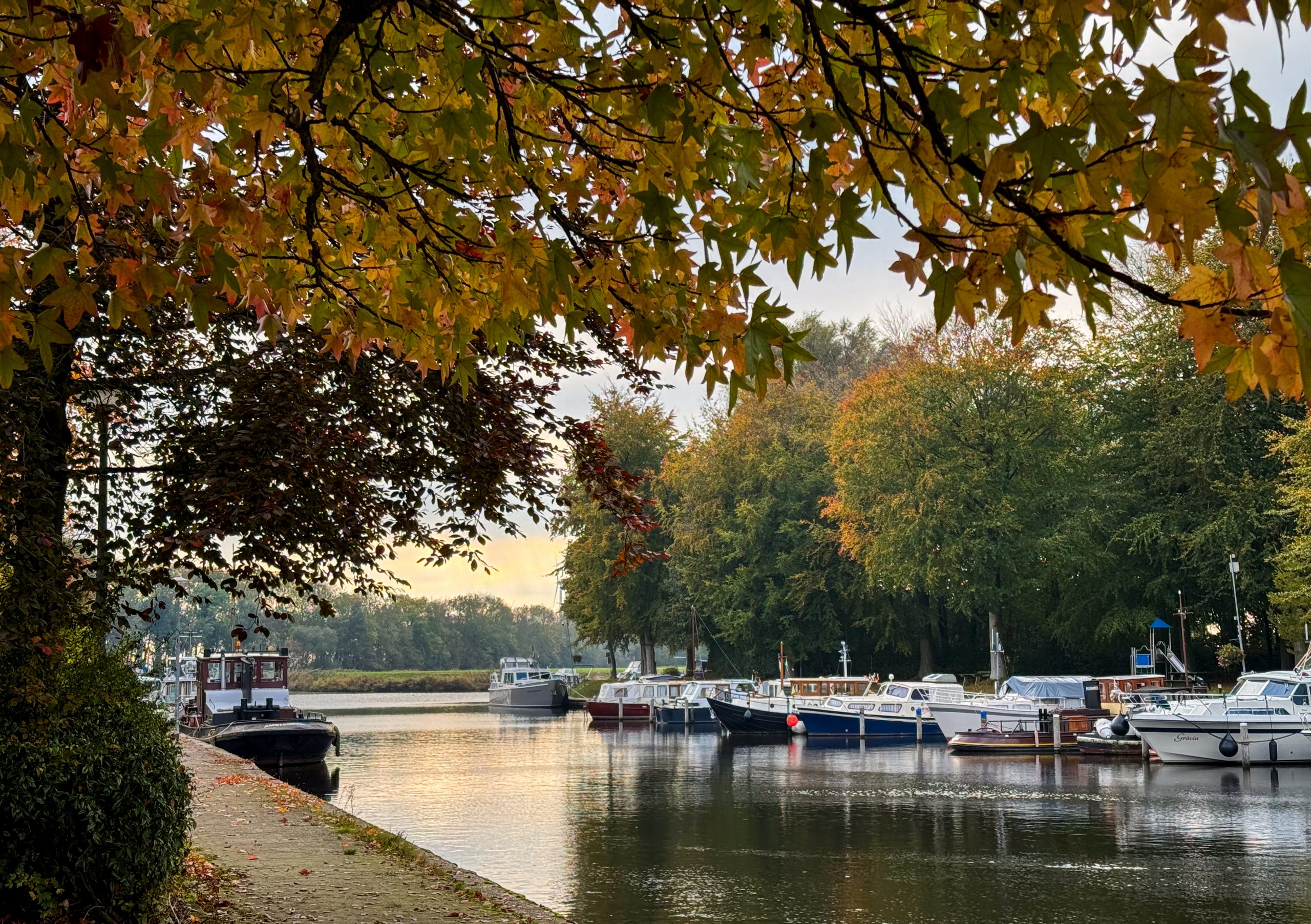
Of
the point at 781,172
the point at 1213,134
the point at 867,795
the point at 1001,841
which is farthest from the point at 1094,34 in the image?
the point at 867,795

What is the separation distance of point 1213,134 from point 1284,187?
0.66 ft

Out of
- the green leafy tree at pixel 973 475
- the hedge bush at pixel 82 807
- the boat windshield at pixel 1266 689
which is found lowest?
the boat windshield at pixel 1266 689

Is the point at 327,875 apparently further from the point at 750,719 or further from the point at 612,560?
the point at 612,560

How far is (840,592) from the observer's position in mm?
57219

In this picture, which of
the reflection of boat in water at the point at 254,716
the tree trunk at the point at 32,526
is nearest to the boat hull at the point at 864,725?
the reflection of boat in water at the point at 254,716

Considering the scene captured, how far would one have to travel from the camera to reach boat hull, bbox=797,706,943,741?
42656 mm

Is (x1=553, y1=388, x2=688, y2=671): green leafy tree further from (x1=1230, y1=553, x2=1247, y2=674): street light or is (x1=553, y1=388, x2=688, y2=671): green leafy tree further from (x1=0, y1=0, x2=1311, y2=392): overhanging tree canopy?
(x1=0, y1=0, x2=1311, y2=392): overhanging tree canopy

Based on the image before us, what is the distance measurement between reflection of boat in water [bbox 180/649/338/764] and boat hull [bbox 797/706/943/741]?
55.6 feet

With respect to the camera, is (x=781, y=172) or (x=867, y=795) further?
(x=867, y=795)

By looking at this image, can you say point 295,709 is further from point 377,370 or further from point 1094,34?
point 1094,34

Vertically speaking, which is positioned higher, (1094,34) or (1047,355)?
(1047,355)

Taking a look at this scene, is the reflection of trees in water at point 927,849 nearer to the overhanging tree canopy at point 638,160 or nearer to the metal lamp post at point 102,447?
the metal lamp post at point 102,447

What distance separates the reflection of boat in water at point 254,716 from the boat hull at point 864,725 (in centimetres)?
1695

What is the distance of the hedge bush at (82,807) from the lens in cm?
809
